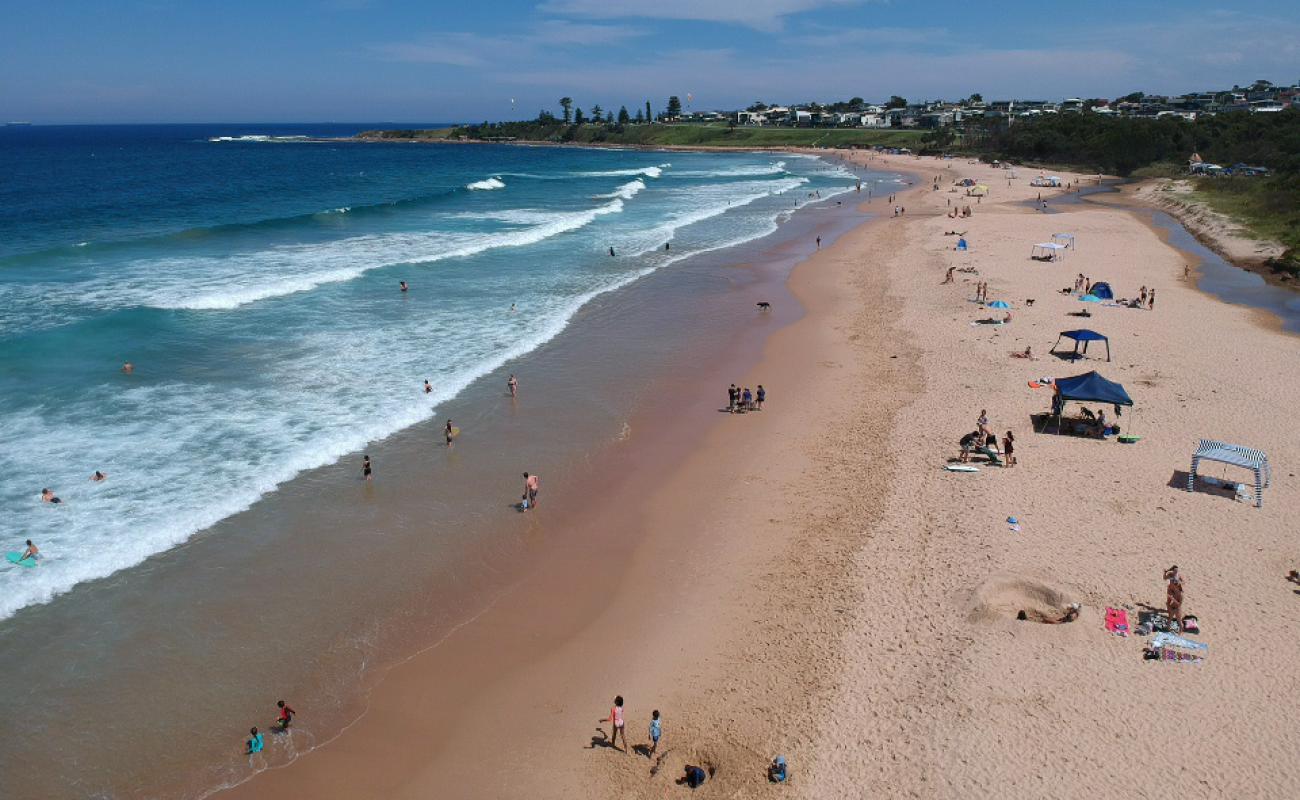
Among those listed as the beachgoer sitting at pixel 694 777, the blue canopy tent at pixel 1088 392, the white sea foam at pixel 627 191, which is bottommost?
the beachgoer sitting at pixel 694 777

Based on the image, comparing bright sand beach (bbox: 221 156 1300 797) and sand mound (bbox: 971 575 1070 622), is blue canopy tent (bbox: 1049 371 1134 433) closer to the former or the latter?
bright sand beach (bbox: 221 156 1300 797)

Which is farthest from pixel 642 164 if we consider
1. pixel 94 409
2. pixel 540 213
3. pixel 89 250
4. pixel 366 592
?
pixel 366 592

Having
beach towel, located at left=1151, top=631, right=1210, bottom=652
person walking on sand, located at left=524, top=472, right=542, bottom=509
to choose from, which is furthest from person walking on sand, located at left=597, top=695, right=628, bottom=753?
beach towel, located at left=1151, top=631, right=1210, bottom=652

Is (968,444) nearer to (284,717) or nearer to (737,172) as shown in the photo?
(284,717)

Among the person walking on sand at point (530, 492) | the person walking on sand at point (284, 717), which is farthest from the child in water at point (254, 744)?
the person walking on sand at point (530, 492)

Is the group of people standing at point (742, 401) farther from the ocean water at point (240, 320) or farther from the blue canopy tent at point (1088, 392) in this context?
the ocean water at point (240, 320)

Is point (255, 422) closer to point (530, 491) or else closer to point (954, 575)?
point (530, 491)

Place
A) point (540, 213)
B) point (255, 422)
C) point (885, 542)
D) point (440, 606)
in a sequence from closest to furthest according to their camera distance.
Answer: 1. point (440, 606)
2. point (885, 542)
3. point (255, 422)
4. point (540, 213)
